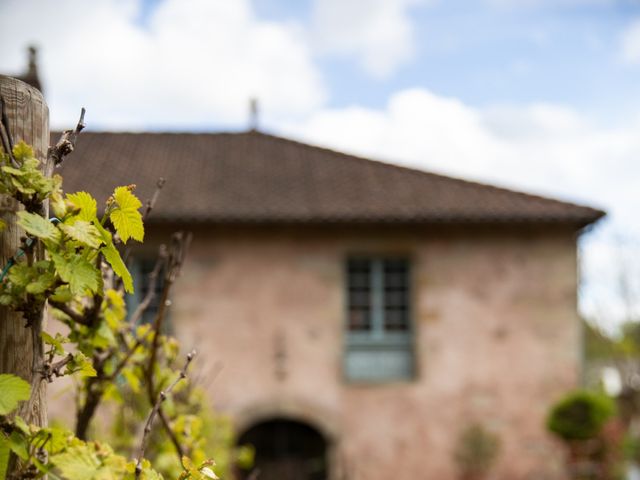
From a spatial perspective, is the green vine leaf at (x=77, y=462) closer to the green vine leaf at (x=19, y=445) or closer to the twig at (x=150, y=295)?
the green vine leaf at (x=19, y=445)

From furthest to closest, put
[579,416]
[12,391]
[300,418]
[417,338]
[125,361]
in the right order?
[417,338] → [300,418] → [579,416] → [125,361] → [12,391]

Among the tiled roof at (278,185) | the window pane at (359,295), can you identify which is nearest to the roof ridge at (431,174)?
the tiled roof at (278,185)

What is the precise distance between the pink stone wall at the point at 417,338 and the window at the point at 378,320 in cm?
22

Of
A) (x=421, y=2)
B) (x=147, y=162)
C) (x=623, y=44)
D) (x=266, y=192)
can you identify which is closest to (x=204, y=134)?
(x=147, y=162)

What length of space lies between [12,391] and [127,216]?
456 millimetres

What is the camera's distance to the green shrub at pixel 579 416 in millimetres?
9133

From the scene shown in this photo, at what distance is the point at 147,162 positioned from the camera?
35.8ft

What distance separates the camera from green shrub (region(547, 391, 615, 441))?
913 centimetres

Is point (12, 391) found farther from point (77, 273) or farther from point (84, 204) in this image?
point (84, 204)

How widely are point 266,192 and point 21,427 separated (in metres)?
8.68

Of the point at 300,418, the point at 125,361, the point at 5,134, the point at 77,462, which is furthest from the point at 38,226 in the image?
the point at 300,418

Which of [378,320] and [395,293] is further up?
[395,293]

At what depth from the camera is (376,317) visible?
9.95 m

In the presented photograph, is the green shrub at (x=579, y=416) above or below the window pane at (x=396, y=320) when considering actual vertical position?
below
